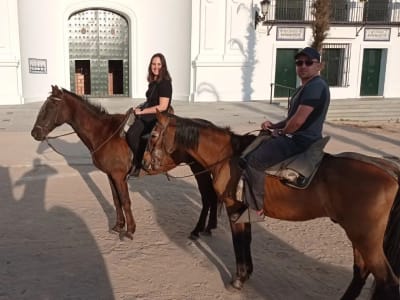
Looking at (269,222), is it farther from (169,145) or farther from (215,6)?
(215,6)

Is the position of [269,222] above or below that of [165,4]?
below

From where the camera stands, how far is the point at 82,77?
22.7 meters

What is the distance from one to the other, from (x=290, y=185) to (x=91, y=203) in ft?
12.3

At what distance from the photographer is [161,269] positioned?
4.32m

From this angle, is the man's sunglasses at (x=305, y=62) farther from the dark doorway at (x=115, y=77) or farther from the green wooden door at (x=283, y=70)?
the dark doorway at (x=115, y=77)

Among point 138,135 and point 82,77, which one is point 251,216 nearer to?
point 138,135

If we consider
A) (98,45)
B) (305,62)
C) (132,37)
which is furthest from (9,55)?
(305,62)

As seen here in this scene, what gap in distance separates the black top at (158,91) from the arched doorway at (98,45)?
1674 centimetres

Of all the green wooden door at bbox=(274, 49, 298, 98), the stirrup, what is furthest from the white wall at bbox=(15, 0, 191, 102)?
the stirrup

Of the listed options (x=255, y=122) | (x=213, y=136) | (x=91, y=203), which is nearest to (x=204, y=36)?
(x=255, y=122)

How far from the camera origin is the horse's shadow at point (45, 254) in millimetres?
3859

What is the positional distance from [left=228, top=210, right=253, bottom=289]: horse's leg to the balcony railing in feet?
60.6

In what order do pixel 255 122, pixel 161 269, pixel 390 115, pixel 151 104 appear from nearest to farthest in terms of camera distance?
1. pixel 161 269
2. pixel 151 104
3. pixel 255 122
4. pixel 390 115

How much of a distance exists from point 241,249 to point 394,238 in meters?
1.39
